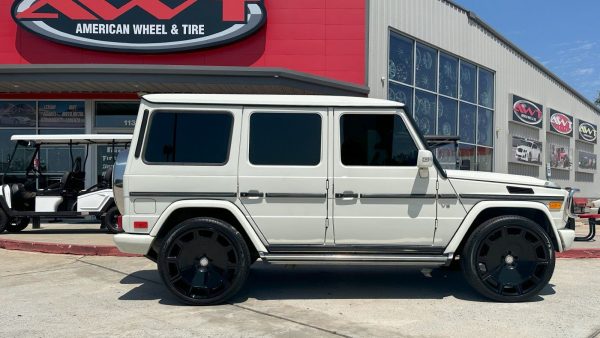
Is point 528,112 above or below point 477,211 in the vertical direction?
above

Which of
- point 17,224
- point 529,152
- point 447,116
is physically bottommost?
point 17,224

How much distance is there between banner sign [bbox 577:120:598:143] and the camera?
27.6 metres

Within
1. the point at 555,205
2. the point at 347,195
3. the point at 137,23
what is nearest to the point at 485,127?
the point at 137,23

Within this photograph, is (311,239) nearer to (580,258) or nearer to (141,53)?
(580,258)

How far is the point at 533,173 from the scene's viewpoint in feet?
73.9

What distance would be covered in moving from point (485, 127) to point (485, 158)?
1.25 metres

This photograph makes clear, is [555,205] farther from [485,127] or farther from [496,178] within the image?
[485,127]

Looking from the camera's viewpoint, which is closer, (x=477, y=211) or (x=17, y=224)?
(x=477, y=211)

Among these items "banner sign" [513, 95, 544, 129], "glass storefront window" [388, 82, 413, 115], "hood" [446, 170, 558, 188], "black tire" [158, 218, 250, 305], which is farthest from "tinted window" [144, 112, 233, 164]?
"banner sign" [513, 95, 544, 129]

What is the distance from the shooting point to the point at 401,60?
15.0m

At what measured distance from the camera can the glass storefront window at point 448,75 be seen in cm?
1692

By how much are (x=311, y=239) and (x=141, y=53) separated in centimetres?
958

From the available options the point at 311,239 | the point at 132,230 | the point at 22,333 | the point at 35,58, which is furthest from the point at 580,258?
the point at 35,58

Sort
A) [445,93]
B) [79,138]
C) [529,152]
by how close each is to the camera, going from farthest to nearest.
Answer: [529,152] < [445,93] < [79,138]
